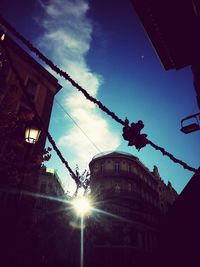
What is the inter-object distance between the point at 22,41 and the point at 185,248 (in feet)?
14.9

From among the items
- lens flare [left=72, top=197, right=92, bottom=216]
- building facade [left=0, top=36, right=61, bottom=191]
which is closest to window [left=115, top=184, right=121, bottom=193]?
lens flare [left=72, top=197, right=92, bottom=216]

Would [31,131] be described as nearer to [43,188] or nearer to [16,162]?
[16,162]

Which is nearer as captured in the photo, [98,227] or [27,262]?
[27,262]

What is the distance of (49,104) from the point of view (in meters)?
21.6

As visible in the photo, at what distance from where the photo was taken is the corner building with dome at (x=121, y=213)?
2777 cm

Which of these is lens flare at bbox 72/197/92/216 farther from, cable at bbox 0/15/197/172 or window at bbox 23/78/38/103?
cable at bbox 0/15/197/172

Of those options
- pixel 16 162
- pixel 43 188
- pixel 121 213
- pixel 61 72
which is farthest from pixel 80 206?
pixel 43 188

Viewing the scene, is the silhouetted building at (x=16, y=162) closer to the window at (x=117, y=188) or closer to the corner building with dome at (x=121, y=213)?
the corner building with dome at (x=121, y=213)

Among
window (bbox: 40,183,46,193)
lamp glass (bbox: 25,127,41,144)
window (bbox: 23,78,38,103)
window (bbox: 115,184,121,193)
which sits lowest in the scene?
lamp glass (bbox: 25,127,41,144)

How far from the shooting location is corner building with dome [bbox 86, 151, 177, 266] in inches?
1093

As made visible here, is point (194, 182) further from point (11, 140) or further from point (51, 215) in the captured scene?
point (51, 215)

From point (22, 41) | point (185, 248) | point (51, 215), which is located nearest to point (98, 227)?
point (51, 215)

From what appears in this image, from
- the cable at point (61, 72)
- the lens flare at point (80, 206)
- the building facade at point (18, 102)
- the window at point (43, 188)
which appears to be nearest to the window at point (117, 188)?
the lens flare at point (80, 206)

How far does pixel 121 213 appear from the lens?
1207 inches
